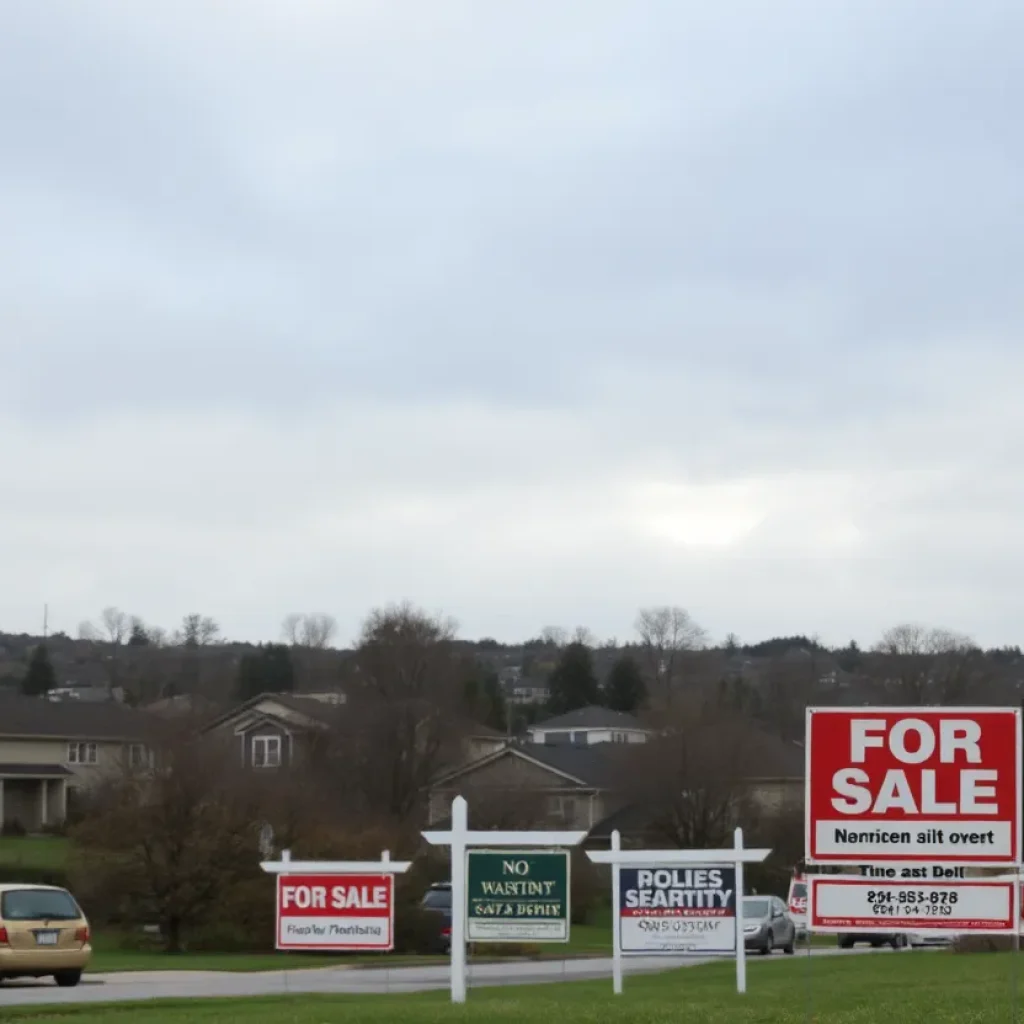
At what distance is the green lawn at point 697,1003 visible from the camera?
14031mm

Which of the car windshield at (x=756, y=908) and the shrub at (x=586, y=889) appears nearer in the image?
the car windshield at (x=756, y=908)

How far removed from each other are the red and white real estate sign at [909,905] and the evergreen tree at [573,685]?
116 meters

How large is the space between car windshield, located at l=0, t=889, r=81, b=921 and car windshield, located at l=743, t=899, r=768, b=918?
18066mm

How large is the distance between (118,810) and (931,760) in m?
31.2

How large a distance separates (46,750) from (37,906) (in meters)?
63.9

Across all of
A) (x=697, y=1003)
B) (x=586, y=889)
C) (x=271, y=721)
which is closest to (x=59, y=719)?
(x=271, y=721)

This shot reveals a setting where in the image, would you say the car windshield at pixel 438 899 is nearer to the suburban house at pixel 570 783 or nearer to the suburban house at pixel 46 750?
the suburban house at pixel 570 783

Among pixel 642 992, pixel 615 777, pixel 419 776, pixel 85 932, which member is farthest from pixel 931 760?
pixel 615 777

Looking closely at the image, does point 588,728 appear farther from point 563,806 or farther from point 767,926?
point 767,926

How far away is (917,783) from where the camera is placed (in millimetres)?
12305

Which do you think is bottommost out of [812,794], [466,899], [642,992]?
[642,992]

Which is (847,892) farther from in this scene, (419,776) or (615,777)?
(615,777)

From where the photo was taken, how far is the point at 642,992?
21.8 metres

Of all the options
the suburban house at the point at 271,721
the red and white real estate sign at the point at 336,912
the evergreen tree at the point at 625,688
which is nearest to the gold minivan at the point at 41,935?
the red and white real estate sign at the point at 336,912
